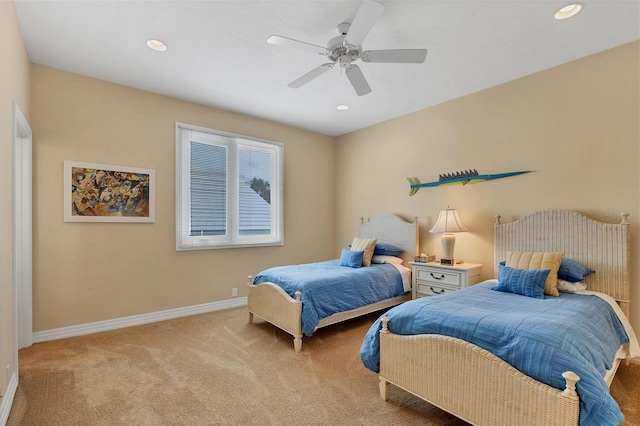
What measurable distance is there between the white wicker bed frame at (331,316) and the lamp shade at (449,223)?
0.51m

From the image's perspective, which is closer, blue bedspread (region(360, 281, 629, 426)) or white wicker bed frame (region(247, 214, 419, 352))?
blue bedspread (region(360, 281, 629, 426))

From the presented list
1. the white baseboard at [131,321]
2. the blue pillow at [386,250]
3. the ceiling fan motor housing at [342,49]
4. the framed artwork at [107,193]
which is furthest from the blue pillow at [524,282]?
the framed artwork at [107,193]

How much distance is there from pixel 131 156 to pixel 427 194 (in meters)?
3.70

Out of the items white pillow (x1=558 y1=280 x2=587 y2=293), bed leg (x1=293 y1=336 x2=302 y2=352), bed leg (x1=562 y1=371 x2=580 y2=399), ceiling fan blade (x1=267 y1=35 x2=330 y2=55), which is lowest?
bed leg (x1=293 y1=336 x2=302 y2=352)

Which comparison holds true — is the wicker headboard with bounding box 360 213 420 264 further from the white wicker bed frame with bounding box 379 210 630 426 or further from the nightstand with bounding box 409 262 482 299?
the white wicker bed frame with bounding box 379 210 630 426

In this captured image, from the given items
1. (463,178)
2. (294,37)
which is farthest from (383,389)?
(294,37)

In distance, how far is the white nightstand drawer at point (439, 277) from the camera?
138 inches

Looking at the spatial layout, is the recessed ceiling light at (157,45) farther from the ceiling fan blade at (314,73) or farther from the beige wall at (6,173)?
the ceiling fan blade at (314,73)

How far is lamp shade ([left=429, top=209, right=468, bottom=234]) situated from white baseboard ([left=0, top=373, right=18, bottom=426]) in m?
3.88

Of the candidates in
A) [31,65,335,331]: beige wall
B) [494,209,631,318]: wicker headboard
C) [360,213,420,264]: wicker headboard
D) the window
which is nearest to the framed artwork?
[31,65,335,331]: beige wall

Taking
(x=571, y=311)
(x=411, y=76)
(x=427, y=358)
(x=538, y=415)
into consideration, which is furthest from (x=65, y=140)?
(x=571, y=311)

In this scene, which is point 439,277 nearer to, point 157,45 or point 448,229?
point 448,229

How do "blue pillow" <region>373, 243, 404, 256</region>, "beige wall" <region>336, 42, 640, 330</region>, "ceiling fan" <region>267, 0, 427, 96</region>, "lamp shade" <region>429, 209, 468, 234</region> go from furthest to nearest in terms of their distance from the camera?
1. "blue pillow" <region>373, 243, 404, 256</region>
2. "lamp shade" <region>429, 209, 468, 234</region>
3. "beige wall" <region>336, 42, 640, 330</region>
4. "ceiling fan" <region>267, 0, 427, 96</region>

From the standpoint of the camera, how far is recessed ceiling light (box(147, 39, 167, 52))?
2.72m
